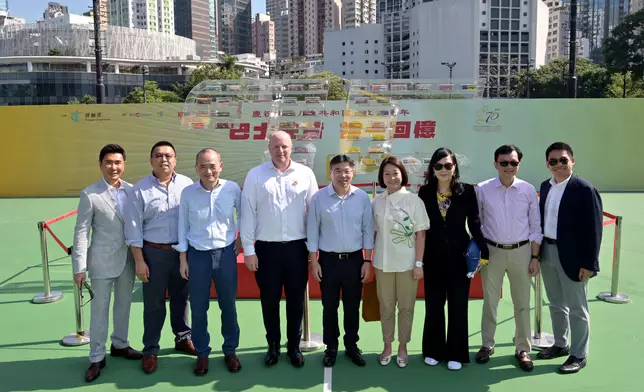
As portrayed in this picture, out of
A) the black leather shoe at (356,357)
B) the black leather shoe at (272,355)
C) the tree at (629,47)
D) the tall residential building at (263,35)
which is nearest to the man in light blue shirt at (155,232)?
the black leather shoe at (272,355)

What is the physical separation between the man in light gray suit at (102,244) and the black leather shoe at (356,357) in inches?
65.0

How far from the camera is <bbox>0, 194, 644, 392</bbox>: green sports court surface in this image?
10.8 ft

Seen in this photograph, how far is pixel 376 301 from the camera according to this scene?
3.56 meters

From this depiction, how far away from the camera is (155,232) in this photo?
11.0 ft

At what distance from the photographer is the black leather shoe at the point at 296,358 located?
3.54 meters

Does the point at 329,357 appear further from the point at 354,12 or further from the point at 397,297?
the point at 354,12

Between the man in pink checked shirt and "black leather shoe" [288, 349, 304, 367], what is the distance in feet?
4.42

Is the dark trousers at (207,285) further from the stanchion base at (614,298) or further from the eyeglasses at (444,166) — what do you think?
the stanchion base at (614,298)

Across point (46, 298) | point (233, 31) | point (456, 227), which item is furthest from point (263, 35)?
point (456, 227)

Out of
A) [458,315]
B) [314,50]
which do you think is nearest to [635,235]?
[458,315]

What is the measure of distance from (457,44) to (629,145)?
72.4 metres

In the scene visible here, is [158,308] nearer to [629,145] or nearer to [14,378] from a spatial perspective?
[14,378]

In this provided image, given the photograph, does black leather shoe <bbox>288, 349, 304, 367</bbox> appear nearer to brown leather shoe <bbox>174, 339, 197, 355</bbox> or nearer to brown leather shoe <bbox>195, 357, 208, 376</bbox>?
brown leather shoe <bbox>195, 357, 208, 376</bbox>

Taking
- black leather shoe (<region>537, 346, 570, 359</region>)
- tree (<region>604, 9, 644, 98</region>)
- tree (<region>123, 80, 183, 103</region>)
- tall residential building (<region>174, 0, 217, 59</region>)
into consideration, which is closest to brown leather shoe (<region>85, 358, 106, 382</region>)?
black leather shoe (<region>537, 346, 570, 359</region>)
